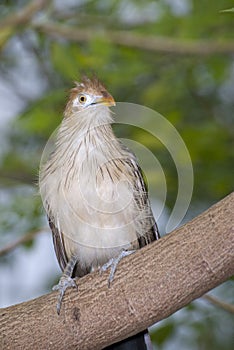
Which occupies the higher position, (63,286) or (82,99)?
(82,99)

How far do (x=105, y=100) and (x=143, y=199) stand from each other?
395mm

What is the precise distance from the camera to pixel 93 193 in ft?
9.14

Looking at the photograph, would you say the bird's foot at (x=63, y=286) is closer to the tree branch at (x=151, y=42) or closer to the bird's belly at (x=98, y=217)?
the bird's belly at (x=98, y=217)

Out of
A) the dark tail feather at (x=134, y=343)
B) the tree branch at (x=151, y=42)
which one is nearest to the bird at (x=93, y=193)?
the dark tail feather at (x=134, y=343)

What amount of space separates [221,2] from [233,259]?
1980 millimetres

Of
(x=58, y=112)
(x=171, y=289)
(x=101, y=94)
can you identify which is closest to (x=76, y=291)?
(x=171, y=289)

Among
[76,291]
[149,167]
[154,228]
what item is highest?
[149,167]

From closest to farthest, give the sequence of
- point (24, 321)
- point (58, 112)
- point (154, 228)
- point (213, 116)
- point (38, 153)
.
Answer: point (24, 321) → point (154, 228) → point (58, 112) → point (38, 153) → point (213, 116)

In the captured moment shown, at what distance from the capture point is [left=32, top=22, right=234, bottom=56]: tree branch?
12.4 feet

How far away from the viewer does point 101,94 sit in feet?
10.1

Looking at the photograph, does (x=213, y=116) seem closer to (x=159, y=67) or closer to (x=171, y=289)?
(x=159, y=67)

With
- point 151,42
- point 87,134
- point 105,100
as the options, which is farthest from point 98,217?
point 151,42

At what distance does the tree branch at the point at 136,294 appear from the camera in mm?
2258

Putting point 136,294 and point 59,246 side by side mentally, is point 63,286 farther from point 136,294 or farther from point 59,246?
point 59,246
